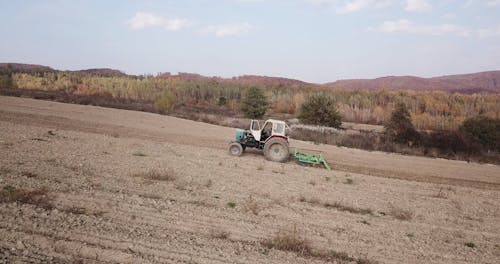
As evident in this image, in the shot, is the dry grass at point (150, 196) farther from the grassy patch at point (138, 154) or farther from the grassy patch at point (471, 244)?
the grassy patch at point (471, 244)

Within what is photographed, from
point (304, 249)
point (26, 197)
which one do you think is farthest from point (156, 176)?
point (304, 249)

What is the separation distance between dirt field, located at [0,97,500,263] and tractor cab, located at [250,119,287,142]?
1352 millimetres

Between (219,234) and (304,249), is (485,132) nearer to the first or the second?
(304,249)

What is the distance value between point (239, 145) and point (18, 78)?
86.7 m

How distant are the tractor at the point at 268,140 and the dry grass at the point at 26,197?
10.00m

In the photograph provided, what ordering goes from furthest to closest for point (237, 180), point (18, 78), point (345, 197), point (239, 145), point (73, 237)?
point (18, 78) < point (239, 145) < point (237, 180) < point (345, 197) < point (73, 237)

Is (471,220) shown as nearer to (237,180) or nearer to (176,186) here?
(237,180)

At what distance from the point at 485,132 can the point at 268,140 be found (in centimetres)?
2837

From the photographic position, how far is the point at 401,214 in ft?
31.4

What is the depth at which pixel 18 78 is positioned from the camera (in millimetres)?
84125

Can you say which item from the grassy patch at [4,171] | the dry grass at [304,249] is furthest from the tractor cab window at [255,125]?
the dry grass at [304,249]

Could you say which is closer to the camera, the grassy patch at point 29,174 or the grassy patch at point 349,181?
the grassy patch at point 29,174

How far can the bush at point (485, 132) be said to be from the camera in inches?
1334

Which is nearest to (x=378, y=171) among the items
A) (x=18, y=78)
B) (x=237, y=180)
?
(x=237, y=180)
